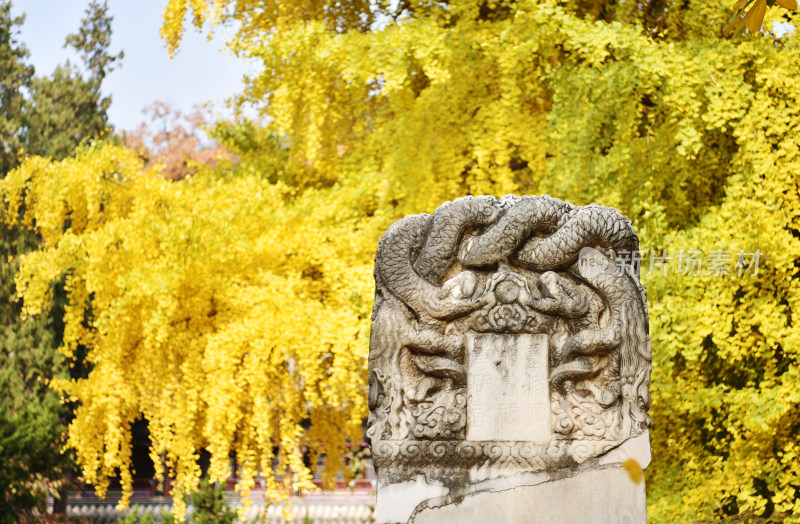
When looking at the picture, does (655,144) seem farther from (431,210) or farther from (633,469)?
(633,469)

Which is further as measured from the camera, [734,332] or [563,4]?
[563,4]

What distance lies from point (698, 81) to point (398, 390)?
13.6 ft

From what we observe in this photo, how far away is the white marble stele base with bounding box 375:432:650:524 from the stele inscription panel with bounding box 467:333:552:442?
20 centimetres

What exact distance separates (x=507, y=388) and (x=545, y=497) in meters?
0.49

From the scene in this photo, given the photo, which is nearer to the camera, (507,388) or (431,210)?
(507,388)

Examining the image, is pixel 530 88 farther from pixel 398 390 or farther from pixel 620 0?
pixel 398 390

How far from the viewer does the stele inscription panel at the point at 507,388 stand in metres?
3.74

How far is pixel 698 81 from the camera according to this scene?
21.6 ft

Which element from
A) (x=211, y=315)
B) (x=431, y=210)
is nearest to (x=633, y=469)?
(x=431, y=210)

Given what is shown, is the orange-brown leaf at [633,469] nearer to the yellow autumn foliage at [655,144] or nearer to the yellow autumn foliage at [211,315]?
the yellow autumn foliage at [655,144]

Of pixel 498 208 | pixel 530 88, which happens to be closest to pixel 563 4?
pixel 530 88

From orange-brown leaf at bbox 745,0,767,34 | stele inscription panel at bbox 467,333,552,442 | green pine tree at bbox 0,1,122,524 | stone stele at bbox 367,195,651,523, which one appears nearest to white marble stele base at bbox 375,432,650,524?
stone stele at bbox 367,195,651,523

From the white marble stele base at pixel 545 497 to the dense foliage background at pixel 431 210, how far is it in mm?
2496

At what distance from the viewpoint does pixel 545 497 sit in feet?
12.1
